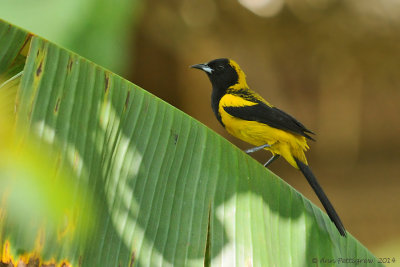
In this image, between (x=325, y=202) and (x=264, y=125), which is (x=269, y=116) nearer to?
(x=264, y=125)

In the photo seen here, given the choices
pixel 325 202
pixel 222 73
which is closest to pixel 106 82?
pixel 325 202

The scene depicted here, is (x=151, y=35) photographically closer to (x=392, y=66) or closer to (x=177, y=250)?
(x=392, y=66)

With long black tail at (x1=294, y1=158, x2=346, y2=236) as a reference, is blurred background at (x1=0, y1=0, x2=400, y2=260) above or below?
above

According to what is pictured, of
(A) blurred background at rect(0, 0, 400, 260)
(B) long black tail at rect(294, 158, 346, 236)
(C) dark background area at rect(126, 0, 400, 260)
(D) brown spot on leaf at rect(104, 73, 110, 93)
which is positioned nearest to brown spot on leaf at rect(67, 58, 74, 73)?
(D) brown spot on leaf at rect(104, 73, 110, 93)

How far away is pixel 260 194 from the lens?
2.69m

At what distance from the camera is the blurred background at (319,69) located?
24.5 ft

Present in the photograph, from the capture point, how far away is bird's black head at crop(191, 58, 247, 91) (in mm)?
4633

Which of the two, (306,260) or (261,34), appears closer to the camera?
(306,260)

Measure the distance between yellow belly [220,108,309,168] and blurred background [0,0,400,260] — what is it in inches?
118

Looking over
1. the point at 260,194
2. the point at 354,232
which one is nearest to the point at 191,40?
the point at 354,232

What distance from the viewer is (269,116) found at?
12.2 ft

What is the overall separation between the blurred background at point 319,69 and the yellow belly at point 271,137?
3.00 meters

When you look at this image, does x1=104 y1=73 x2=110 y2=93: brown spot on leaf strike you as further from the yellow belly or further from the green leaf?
the yellow belly

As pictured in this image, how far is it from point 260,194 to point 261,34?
18.8 feet
